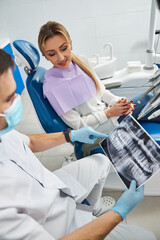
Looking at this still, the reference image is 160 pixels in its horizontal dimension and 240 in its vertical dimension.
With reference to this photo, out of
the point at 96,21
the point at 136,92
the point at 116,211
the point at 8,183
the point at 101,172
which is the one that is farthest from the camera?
the point at 96,21

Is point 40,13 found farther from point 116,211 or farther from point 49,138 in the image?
point 116,211

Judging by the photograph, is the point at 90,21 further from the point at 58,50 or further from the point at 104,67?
the point at 58,50

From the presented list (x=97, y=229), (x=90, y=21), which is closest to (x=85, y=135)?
(x=97, y=229)

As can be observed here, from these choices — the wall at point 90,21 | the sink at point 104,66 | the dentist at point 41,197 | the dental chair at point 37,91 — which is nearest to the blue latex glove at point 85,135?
the dentist at point 41,197

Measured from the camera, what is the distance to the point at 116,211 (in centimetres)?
95

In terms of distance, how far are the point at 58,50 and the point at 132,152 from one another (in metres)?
0.88

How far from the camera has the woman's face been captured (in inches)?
55.1

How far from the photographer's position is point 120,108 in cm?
152

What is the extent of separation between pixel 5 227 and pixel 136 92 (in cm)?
195

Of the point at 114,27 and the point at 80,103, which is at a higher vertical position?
the point at 114,27

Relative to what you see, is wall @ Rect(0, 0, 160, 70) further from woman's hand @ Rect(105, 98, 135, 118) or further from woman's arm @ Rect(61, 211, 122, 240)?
woman's arm @ Rect(61, 211, 122, 240)

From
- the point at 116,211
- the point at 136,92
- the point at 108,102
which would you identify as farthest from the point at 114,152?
the point at 136,92

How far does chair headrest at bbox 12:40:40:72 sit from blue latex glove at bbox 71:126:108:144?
600 millimetres

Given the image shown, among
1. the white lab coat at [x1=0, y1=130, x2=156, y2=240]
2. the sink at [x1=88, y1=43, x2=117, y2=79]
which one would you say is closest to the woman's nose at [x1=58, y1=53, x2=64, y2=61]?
the white lab coat at [x1=0, y1=130, x2=156, y2=240]
